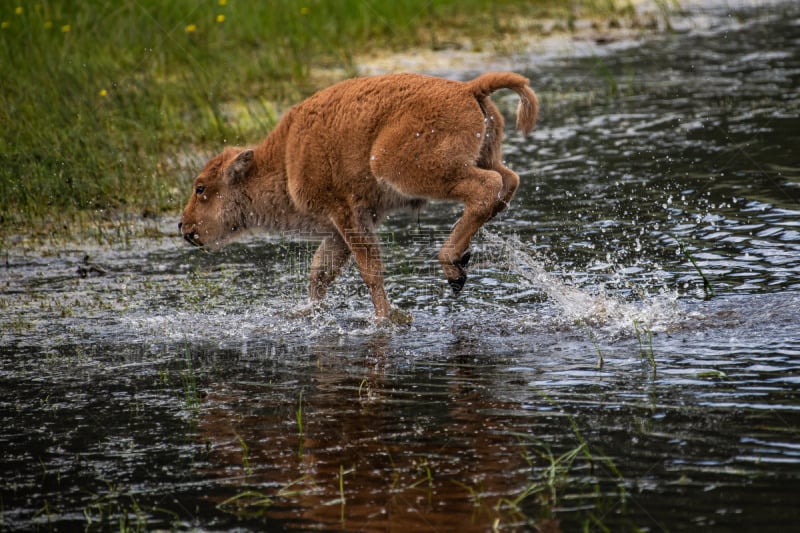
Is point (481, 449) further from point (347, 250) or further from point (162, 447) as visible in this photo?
point (347, 250)

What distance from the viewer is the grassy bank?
11.5m

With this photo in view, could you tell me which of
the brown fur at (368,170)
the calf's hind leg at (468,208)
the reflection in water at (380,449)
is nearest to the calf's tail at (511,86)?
the brown fur at (368,170)

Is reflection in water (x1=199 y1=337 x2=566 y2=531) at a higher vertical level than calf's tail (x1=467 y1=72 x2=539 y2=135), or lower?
lower

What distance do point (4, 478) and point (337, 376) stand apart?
200cm

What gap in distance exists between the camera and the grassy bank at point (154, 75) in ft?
37.8

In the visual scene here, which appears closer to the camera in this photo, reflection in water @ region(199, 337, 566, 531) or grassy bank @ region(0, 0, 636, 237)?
reflection in water @ region(199, 337, 566, 531)

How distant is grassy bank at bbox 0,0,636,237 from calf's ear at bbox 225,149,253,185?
2763 mm

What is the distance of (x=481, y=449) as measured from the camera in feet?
17.9

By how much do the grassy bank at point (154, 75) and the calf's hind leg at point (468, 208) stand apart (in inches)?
171

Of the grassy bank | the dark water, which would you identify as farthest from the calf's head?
the grassy bank

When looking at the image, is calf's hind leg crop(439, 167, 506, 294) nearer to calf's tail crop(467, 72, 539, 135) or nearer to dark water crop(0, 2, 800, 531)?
dark water crop(0, 2, 800, 531)

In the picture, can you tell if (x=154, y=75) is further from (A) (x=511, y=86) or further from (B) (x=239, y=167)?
(A) (x=511, y=86)

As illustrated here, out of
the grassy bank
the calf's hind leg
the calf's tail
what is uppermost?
the calf's tail

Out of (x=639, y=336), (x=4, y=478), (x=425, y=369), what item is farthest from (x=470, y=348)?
(x=4, y=478)
